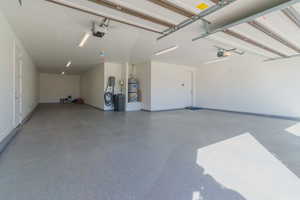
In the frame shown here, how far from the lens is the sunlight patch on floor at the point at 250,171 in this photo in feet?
5.07

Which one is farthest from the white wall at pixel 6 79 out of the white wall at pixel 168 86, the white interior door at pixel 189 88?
the white interior door at pixel 189 88

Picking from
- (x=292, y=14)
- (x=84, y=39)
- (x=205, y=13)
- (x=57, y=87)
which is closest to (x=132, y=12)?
(x=205, y=13)

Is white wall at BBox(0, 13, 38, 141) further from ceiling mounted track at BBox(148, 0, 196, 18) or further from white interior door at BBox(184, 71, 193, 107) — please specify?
white interior door at BBox(184, 71, 193, 107)

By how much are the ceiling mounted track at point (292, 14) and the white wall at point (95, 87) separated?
7.58m

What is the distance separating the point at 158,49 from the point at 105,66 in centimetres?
372

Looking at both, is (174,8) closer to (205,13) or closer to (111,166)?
(205,13)

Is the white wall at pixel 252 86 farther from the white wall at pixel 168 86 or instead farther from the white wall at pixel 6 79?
the white wall at pixel 6 79

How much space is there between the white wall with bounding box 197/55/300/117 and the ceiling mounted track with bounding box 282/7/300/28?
4.26 meters

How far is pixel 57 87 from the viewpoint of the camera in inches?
508

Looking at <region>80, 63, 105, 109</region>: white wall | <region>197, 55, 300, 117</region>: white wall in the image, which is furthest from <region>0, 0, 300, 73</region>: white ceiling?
<region>80, 63, 105, 109</region>: white wall

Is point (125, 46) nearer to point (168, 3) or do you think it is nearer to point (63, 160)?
point (168, 3)

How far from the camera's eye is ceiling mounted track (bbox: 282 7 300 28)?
256 centimetres

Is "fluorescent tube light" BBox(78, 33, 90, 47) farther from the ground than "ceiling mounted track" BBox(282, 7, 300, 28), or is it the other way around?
"fluorescent tube light" BBox(78, 33, 90, 47)

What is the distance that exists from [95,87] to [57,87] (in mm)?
5867
